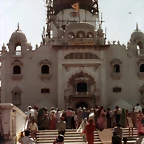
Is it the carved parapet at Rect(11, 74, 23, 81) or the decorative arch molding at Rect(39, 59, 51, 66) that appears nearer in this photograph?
the carved parapet at Rect(11, 74, 23, 81)

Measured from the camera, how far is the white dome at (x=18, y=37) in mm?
35094

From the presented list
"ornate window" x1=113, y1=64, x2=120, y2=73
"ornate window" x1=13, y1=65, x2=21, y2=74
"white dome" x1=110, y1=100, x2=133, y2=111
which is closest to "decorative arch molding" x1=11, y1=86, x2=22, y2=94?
"ornate window" x1=13, y1=65, x2=21, y2=74

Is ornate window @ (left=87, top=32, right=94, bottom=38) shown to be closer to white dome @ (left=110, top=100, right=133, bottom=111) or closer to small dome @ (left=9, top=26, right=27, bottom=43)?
small dome @ (left=9, top=26, right=27, bottom=43)

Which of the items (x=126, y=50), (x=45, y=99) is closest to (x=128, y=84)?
(x=126, y=50)

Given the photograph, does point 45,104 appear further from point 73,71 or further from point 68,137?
point 68,137

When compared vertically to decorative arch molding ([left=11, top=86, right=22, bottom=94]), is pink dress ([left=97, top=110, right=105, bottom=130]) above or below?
below

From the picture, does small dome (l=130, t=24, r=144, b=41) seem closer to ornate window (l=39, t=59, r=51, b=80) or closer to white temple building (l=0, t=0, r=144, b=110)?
white temple building (l=0, t=0, r=144, b=110)

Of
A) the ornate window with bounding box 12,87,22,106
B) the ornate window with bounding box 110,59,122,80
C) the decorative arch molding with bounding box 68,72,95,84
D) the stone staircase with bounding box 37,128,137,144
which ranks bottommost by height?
the stone staircase with bounding box 37,128,137,144

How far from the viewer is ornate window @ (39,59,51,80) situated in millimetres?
33969

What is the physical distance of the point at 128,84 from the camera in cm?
3434

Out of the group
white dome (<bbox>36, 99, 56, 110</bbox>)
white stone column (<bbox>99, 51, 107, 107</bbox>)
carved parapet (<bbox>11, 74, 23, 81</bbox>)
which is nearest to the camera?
white dome (<bbox>36, 99, 56, 110</bbox>)

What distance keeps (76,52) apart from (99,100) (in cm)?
502

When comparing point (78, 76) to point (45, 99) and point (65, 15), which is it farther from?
point (65, 15)

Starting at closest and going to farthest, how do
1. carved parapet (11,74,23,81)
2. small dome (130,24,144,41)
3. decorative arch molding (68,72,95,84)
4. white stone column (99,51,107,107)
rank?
white stone column (99,51,107,107), decorative arch molding (68,72,95,84), carved parapet (11,74,23,81), small dome (130,24,144,41)
